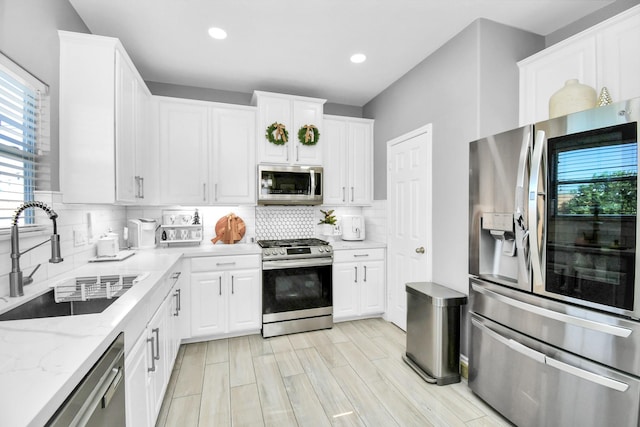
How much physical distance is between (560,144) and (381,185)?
7.14ft

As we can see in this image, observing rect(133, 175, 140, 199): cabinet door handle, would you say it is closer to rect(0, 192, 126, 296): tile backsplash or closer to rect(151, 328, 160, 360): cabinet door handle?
rect(0, 192, 126, 296): tile backsplash

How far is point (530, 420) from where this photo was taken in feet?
5.47

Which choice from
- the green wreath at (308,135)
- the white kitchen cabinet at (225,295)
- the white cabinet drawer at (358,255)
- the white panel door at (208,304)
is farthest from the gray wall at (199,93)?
the white cabinet drawer at (358,255)

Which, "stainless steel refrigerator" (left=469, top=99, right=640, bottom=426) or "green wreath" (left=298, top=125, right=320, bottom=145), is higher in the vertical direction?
"green wreath" (left=298, top=125, right=320, bottom=145)

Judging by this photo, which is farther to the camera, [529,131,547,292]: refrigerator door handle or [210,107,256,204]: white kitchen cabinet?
[210,107,256,204]: white kitchen cabinet

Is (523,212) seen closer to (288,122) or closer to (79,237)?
(288,122)

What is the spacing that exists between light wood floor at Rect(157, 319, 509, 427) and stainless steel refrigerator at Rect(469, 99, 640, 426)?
1.27 ft

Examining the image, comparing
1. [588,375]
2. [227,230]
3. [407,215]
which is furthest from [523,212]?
[227,230]

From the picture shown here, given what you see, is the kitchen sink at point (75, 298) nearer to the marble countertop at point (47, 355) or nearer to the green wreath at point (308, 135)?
the marble countertop at point (47, 355)

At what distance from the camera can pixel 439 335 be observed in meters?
2.24

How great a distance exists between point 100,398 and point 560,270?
2.12 m

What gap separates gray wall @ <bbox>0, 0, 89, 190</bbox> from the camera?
1522mm

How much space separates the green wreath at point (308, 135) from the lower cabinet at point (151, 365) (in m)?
2.00

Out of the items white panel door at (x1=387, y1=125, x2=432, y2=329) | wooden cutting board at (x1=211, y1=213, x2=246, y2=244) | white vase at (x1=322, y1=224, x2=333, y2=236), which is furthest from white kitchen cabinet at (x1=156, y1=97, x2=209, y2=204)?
white panel door at (x1=387, y1=125, x2=432, y2=329)
